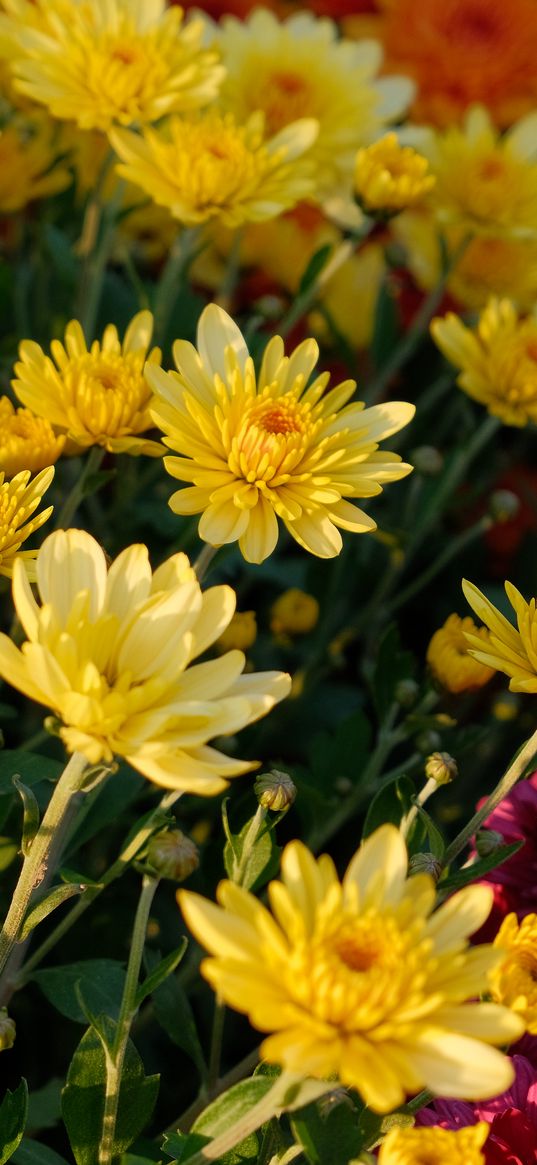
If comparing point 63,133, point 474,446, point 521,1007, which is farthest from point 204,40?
point 521,1007

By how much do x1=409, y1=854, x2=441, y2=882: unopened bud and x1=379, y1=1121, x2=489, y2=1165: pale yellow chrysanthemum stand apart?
0.39 feet

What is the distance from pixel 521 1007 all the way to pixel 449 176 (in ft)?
2.95

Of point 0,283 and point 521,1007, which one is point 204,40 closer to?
point 0,283

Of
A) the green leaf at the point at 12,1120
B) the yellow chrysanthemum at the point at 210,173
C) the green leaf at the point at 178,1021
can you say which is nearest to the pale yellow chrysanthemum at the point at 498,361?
the yellow chrysanthemum at the point at 210,173

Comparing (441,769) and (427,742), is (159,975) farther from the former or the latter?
(427,742)

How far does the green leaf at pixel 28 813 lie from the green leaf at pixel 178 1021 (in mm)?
146

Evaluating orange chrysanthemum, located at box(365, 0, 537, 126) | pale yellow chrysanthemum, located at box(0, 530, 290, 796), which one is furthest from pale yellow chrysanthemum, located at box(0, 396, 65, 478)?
orange chrysanthemum, located at box(365, 0, 537, 126)

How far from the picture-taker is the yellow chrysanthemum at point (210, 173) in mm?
968

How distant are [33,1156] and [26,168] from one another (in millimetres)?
870

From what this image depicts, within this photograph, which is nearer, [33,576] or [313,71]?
[33,576]

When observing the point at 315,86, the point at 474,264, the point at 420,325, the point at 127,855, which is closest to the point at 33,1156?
the point at 127,855

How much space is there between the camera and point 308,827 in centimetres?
93

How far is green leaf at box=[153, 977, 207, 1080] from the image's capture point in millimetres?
721

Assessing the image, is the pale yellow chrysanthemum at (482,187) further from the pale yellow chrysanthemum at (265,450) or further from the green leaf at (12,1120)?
the green leaf at (12,1120)
